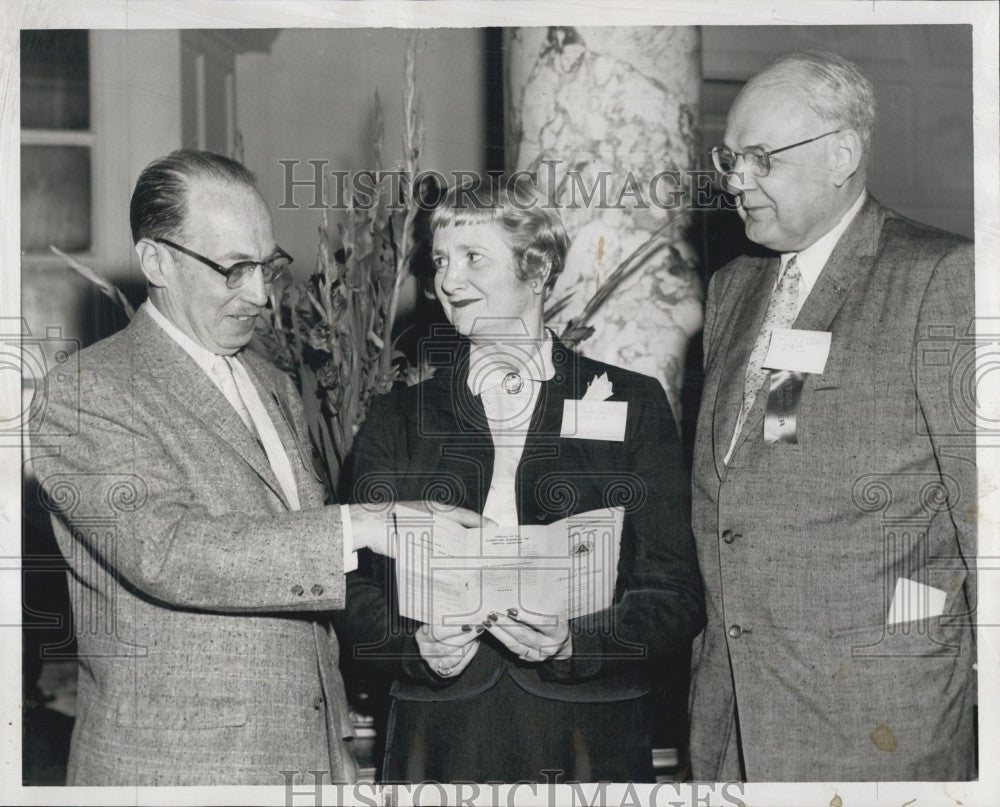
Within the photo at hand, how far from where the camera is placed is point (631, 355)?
3064 mm

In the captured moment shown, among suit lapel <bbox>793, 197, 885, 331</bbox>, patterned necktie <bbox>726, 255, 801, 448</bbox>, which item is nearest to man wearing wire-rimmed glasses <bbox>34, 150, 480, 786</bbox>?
patterned necktie <bbox>726, 255, 801, 448</bbox>

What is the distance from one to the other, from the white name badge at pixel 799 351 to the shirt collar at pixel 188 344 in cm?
144

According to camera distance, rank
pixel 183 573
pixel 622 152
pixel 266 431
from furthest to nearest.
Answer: pixel 622 152
pixel 266 431
pixel 183 573

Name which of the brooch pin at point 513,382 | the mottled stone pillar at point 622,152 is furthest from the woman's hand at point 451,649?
the mottled stone pillar at point 622,152

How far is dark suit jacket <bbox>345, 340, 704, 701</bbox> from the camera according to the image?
270cm

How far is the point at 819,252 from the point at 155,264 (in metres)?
1.73

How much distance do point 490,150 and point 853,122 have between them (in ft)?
3.27

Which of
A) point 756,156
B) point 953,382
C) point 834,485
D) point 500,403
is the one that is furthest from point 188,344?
point 953,382

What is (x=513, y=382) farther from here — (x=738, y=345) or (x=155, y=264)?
(x=155, y=264)

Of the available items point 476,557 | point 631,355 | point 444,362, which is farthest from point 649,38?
point 476,557

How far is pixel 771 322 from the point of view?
282 cm

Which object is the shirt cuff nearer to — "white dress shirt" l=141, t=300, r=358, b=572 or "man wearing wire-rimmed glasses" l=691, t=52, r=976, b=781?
"white dress shirt" l=141, t=300, r=358, b=572

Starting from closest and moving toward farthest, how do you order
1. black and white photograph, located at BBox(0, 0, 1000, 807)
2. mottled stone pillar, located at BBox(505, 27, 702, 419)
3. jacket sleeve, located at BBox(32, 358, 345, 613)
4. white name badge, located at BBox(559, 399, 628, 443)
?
jacket sleeve, located at BBox(32, 358, 345, 613), black and white photograph, located at BBox(0, 0, 1000, 807), white name badge, located at BBox(559, 399, 628, 443), mottled stone pillar, located at BBox(505, 27, 702, 419)

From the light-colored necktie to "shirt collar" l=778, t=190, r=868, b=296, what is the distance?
4.66 feet
